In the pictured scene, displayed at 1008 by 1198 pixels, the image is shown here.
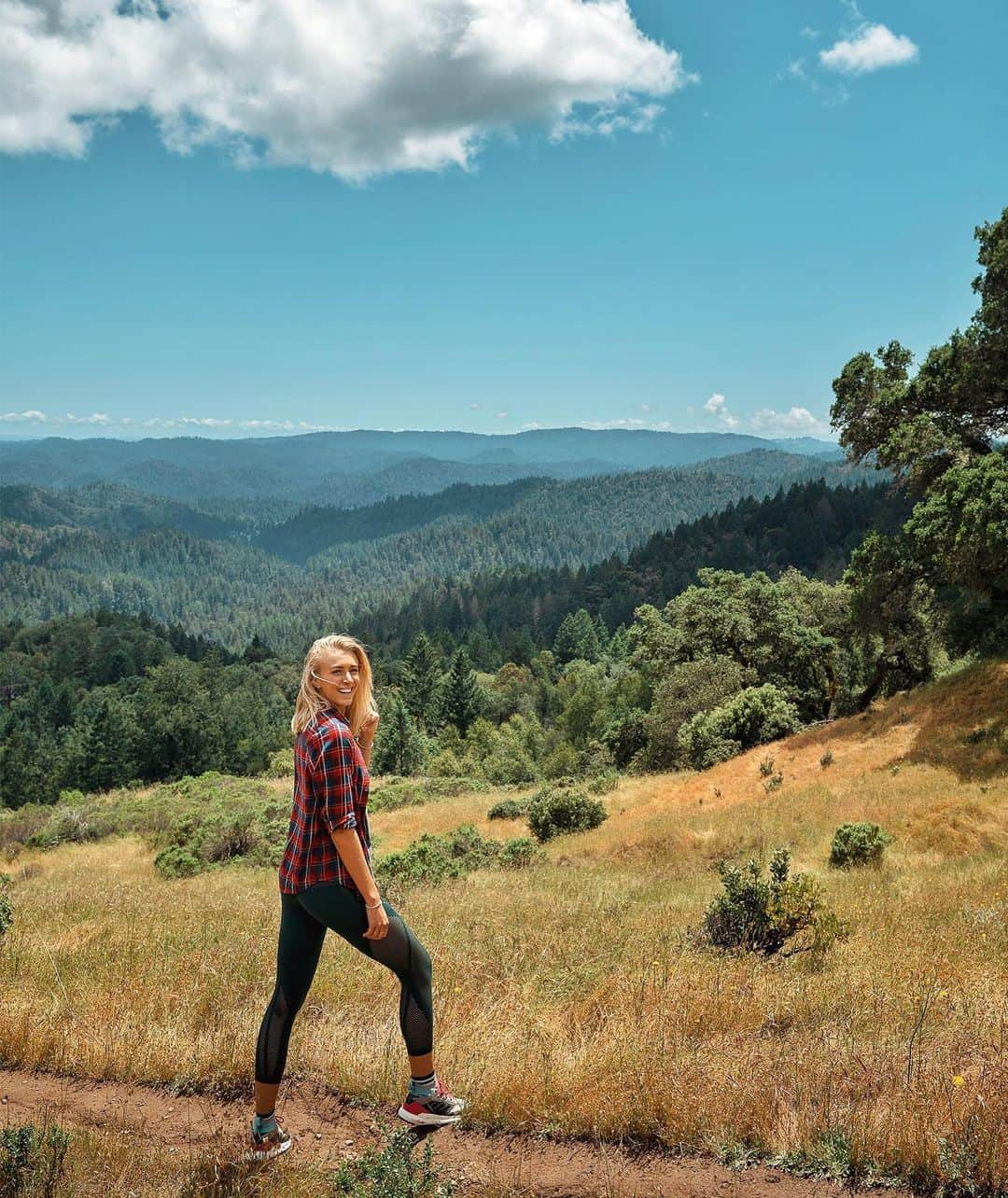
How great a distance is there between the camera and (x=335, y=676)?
349 cm

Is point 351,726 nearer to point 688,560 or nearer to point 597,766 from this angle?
point 597,766

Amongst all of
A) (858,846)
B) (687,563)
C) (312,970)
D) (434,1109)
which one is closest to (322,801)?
(312,970)

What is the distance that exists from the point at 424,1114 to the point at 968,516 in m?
16.3

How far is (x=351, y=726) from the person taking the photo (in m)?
3.65

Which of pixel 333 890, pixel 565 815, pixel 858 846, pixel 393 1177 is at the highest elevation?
pixel 333 890

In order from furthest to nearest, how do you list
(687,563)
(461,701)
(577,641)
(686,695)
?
(687,563)
(577,641)
(461,701)
(686,695)

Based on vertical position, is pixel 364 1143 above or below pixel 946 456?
below

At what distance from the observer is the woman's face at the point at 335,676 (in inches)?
137

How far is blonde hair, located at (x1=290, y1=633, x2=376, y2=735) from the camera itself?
3.44 m

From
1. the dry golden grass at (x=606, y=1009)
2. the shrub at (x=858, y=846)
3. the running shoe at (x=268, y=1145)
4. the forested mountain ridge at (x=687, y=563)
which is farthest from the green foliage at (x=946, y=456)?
the forested mountain ridge at (x=687, y=563)

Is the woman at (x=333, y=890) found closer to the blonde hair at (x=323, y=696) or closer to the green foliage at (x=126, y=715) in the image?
the blonde hair at (x=323, y=696)

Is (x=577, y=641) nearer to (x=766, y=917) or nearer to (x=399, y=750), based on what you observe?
(x=399, y=750)

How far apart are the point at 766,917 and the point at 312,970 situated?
4674mm

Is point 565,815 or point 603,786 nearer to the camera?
point 565,815
